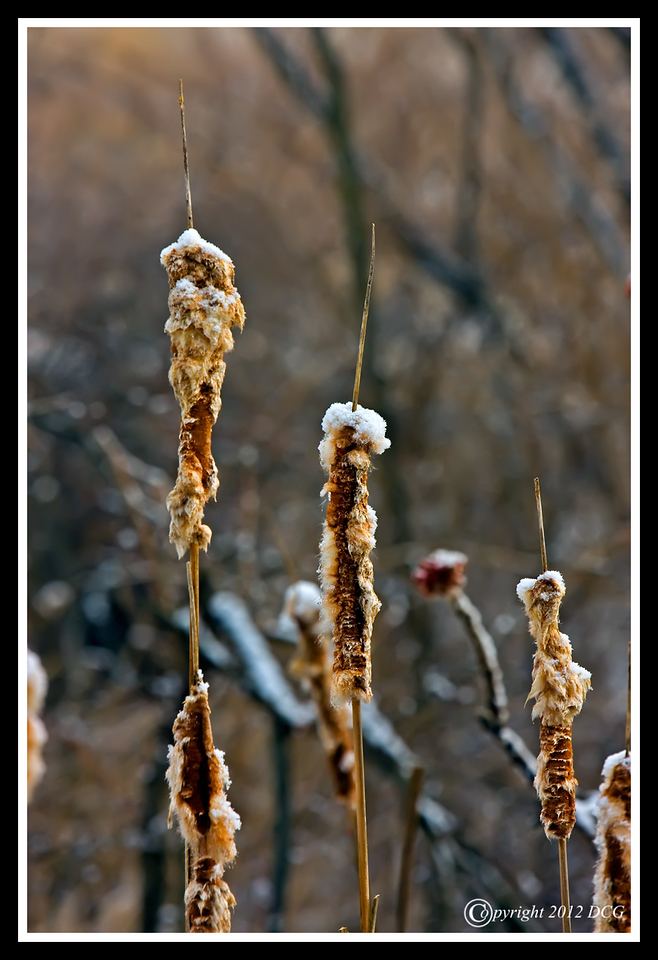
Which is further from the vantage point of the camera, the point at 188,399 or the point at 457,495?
the point at 457,495

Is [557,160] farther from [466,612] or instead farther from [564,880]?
[564,880]

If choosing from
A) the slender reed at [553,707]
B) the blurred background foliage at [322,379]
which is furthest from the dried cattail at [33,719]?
the blurred background foliage at [322,379]

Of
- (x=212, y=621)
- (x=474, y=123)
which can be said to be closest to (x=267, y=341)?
(x=474, y=123)

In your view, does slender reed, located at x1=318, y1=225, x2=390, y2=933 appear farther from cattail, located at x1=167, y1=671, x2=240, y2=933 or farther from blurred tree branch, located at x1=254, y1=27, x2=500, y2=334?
blurred tree branch, located at x1=254, y1=27, x2=500, y2=334

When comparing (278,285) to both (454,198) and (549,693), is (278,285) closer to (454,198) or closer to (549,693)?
(454,198)

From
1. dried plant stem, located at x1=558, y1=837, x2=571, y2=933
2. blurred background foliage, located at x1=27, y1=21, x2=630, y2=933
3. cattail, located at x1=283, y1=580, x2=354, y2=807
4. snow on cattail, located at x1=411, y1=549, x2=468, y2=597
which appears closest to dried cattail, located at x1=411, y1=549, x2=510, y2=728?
snow on cattail, located at x1=411, y1=549, x2=468, y2=597

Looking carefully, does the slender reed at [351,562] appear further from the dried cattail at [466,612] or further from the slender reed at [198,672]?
the dried cattail at [466,612]

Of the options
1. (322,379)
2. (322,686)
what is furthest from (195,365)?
(322,379)
